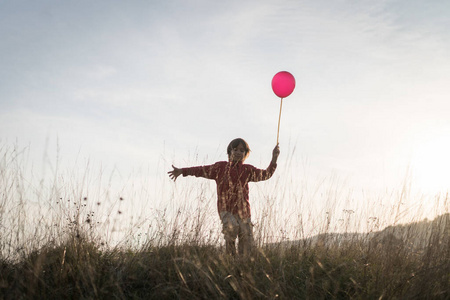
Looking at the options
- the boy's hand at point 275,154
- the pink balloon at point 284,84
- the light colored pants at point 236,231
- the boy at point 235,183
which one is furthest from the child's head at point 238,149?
the pink balloon at point 284,84

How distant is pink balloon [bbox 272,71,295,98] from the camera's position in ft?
15.7

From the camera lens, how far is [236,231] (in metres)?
3.90

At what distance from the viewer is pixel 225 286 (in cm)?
281

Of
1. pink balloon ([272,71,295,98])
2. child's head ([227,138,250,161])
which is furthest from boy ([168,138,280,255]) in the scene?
pink balloon ([272,71,295,98])

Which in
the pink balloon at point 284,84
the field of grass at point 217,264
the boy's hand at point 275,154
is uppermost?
the pink balloon at point 284,84

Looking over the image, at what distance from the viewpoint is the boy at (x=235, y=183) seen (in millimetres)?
3875

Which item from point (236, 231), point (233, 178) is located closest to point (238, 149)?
point (233, 178)

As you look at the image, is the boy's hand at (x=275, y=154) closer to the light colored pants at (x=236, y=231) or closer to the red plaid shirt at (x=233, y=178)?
the red plaid shirt at (x=233, y=178)

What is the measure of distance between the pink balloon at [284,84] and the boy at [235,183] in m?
0.85

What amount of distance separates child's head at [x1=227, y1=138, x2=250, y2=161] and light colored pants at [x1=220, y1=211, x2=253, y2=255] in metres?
0.71

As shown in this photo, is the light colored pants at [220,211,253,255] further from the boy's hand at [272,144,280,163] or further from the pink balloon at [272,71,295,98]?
the pink balloon at [272,71,295,98]

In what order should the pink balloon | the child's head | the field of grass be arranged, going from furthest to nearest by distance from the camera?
1. the pink balloon
2. the child's head
3. the field of grass

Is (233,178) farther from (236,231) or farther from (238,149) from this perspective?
(236,231)

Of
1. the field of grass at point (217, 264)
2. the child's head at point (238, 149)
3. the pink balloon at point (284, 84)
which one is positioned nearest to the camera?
the field of grass at point (217, 264)
